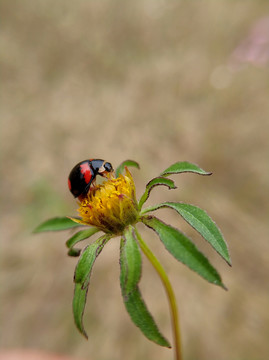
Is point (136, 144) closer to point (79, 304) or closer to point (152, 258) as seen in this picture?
point (152, 258)

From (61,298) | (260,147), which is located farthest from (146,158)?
(61,298)

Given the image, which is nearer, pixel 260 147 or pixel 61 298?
pixel 61 298

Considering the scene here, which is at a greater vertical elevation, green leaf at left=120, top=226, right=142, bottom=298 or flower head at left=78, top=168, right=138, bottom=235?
flower head at left=78, top=168, right=138, bottom=235

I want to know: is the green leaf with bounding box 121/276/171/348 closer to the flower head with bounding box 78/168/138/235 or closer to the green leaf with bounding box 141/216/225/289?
the green leaf with bounding box 141/216/225/289

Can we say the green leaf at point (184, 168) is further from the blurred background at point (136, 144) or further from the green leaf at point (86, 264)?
the blurred background at point (136, 144)

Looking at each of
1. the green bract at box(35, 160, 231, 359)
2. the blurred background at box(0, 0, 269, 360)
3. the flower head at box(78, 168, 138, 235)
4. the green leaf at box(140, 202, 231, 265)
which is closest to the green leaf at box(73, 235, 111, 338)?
the green bract at box(35, 160, 231, 359)

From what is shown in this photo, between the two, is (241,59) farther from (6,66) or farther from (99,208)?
(99,208)

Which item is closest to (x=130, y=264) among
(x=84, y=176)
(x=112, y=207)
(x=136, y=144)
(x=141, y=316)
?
(x=141, y=316)
